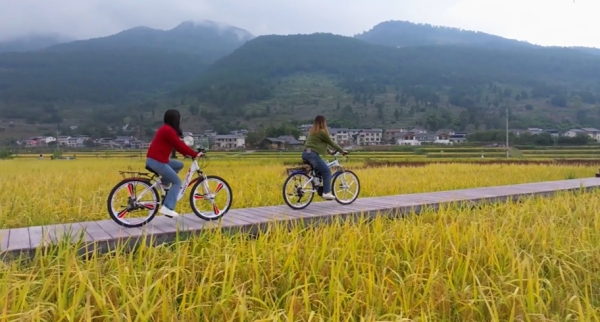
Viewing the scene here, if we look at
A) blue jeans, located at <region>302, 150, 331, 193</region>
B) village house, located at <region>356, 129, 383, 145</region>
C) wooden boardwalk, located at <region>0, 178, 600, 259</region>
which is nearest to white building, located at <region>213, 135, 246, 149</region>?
village house, located at <region>356, 129, 383, 145</region>

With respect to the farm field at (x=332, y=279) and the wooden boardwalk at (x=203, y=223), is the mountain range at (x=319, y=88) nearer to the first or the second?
the wooden boardwalk at (x=203, y=223)

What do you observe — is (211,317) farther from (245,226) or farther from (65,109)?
(65,109)

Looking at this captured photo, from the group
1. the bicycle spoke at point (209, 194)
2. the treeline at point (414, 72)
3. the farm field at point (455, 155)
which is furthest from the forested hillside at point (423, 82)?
the bicycle spoke at point (209, 194)

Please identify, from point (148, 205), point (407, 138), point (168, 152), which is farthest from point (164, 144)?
point (407, 138)

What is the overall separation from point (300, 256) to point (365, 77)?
538ft

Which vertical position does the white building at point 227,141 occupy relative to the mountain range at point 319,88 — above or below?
below

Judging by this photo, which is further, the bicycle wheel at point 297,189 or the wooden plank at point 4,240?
the bicycle wheel at point 297,189

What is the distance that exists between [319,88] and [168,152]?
142m

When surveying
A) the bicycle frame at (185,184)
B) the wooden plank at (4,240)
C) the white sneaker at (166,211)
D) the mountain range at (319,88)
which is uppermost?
the mountain range at (319,88)

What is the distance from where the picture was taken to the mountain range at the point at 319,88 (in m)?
105

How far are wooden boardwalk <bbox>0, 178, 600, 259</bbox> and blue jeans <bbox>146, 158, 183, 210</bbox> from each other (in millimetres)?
242

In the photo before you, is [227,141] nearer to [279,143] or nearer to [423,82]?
[279,143]

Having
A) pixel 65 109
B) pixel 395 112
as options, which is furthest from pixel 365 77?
pixel 65 109

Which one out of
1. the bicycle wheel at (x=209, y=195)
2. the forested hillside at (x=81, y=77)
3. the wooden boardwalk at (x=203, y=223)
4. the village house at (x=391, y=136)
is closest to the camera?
the wooden boardwalk at (x=203, y=223)
